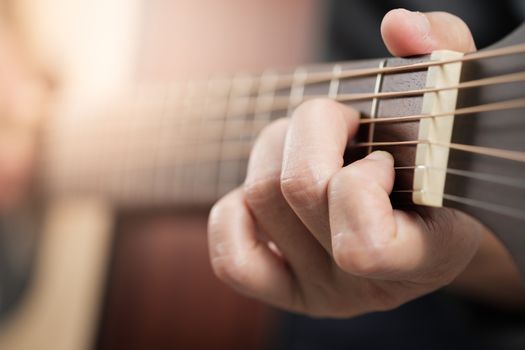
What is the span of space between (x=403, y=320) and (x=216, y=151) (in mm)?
383

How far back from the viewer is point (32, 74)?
127cm

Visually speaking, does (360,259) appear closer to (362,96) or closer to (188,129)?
(362,96)

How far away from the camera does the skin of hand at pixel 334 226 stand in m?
0.35

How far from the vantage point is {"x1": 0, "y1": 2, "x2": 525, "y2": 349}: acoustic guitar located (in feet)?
1.19

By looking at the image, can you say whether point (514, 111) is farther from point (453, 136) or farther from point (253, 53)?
point (253, 53)

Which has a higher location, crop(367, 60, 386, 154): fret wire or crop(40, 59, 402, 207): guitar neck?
→ crop(367, 60, 386, 154): fret wire

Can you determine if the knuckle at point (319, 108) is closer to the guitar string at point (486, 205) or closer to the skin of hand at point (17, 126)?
the guitar string at point (486, 205)

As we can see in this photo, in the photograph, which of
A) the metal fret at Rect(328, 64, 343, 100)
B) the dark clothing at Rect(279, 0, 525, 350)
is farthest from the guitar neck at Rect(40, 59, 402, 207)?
the dark clothing at Rect(279, 0, 525, 350)

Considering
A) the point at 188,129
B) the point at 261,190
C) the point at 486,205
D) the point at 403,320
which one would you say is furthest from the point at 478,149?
the point at 403,320

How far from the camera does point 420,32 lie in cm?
38

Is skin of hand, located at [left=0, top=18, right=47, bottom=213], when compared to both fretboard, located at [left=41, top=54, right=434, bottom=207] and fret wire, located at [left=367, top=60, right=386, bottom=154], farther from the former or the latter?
fret wire, located at [left=367, top=60, right=386, bottom=154]

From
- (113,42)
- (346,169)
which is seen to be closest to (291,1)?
(113,42)

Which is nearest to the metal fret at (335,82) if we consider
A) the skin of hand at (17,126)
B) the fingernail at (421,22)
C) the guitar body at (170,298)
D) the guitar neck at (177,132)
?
the guitar neck at (177,132)

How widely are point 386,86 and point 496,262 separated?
28 centimetres
